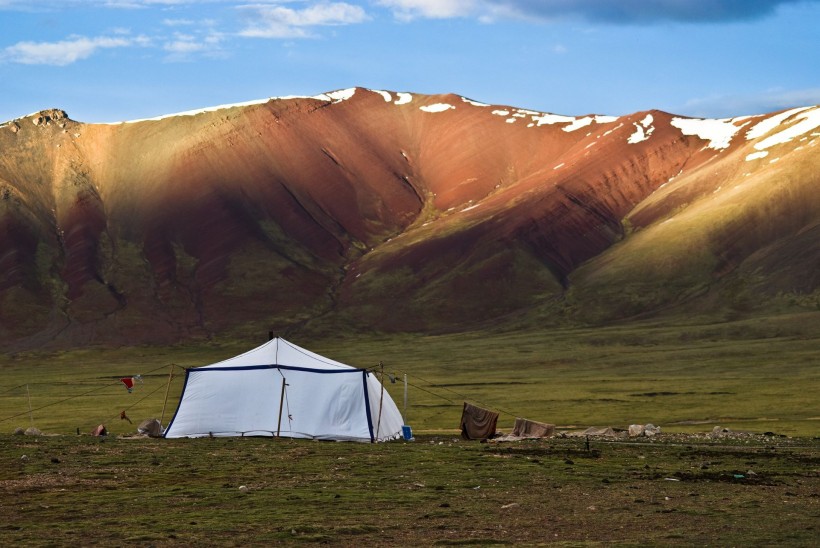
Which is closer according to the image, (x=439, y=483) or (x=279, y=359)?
(x=439, y=483)

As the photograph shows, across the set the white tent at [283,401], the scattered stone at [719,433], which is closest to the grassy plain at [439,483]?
the scattered stone at [719,433]

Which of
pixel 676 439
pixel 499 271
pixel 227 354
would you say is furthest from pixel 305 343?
pixel 676 439

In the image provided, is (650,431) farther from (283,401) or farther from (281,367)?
(281,367)

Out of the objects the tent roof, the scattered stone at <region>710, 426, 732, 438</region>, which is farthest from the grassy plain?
Result: the tent roof

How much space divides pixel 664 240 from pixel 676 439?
153 metres

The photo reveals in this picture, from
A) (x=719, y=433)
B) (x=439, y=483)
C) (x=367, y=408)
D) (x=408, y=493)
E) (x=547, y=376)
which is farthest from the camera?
(x=547, y=376)

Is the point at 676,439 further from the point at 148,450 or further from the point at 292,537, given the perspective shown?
the point at 292,537

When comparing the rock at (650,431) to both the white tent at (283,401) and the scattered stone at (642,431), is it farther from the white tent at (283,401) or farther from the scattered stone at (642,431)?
the white tent at (283,401)

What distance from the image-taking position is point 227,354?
163 metres

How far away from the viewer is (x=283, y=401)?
45.7m

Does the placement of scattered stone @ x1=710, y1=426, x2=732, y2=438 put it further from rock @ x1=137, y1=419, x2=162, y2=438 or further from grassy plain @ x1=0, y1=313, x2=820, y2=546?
rock @ x1=137, y1=419, x2=162, y2=438

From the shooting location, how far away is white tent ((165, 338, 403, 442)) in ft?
148

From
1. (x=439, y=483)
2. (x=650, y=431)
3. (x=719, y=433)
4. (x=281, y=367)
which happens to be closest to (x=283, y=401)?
(x=281, y=367)

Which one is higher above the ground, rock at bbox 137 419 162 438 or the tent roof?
the tent roof
